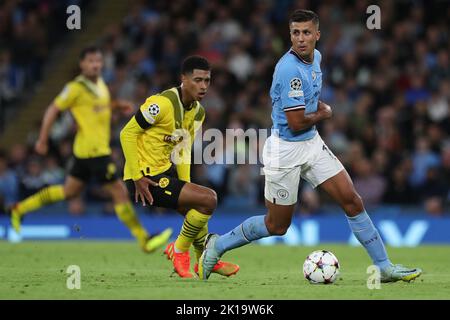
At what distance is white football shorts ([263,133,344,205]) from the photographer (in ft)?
28.2

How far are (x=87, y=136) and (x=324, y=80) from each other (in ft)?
20.7

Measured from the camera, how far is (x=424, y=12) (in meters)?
18.4

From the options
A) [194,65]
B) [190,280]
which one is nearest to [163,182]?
[190,280]

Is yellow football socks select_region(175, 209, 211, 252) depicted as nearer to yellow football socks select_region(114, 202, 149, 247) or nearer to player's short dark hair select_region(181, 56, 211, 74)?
player's short dark hair select_region(181, 56, 211, 74)

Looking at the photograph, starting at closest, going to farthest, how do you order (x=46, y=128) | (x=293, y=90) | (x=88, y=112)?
1. (x=293, y=90)
2. (x=46, y=128)
3. (x=88, y=112)

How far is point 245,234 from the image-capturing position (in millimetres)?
8859

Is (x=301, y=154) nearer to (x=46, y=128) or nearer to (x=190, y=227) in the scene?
(x=190, y=227)

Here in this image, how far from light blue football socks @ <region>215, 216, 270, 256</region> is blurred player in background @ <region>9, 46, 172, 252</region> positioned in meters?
3.39

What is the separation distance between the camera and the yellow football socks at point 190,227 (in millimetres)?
9164

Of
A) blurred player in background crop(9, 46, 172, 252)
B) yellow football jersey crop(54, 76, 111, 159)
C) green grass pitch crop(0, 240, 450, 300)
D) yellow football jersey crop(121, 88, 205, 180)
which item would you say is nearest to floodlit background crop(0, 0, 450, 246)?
green grass pitch crop(0, 240, 450, 300)

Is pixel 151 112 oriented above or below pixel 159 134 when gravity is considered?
above

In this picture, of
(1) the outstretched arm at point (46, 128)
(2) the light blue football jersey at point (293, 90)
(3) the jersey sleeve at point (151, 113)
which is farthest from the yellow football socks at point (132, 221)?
(2) the light blue football jersey at point (293, 90)
